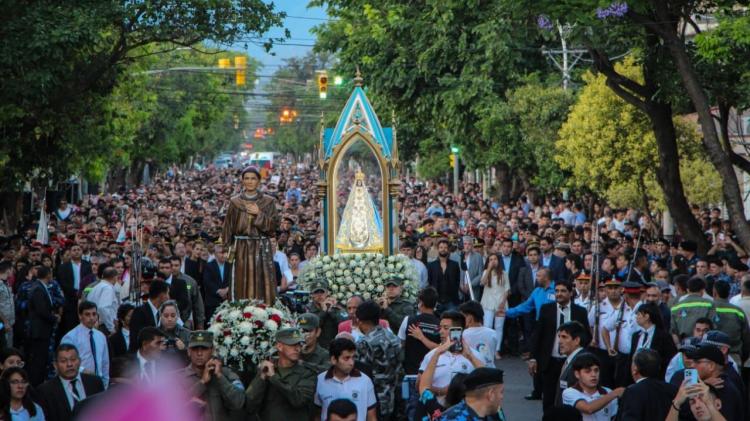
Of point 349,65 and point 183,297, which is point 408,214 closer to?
point 349,65

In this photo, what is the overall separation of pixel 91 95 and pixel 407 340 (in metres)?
15.1

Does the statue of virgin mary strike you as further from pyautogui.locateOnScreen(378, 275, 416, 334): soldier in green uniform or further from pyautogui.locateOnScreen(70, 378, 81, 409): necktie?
pyautogui.locateOnScreen(70, 378, 81, 409): necktie

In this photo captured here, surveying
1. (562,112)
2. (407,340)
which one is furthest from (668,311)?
(562,112)

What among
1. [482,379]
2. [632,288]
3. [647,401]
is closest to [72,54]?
[632,288]

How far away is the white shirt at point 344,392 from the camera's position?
11.2 metres

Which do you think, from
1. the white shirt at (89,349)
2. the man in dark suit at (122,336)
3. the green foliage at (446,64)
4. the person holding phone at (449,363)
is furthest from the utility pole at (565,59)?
the person holding phone at (449,363)

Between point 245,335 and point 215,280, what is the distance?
8.74m

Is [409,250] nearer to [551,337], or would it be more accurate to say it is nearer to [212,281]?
[212,281]

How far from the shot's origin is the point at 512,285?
22.4 m

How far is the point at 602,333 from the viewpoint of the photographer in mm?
15594

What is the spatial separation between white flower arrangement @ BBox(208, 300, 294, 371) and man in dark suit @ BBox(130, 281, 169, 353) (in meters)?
2.10

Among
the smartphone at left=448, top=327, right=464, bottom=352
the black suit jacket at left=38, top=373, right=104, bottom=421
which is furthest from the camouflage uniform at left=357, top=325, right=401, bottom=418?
the black suit jacket at left=38, top=373, right=104, bottom=421

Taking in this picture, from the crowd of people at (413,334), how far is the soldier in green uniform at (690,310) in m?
0.02

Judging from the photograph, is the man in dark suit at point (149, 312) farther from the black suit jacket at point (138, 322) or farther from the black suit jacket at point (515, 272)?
the black suit jacket at point (515, 272)
